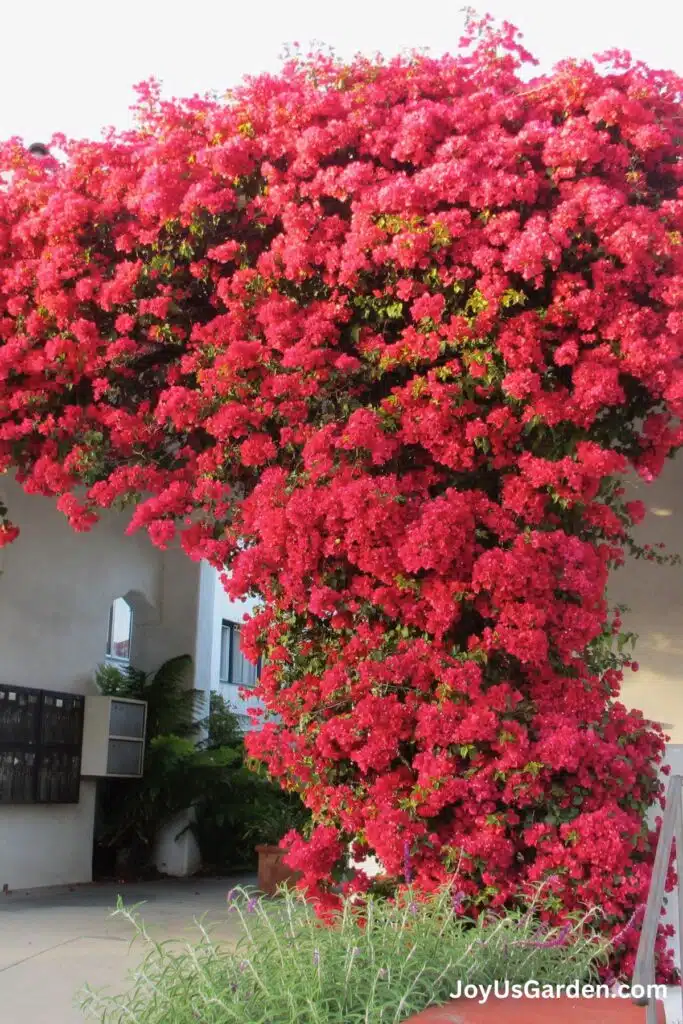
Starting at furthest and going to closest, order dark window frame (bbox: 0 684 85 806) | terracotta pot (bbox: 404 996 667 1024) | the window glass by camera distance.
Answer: the window glass
dark window frame (bbox: 0 684 85 806)
terracotta pot (bbox: 404 996 667 1024)

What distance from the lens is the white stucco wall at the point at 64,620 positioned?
9875 mm

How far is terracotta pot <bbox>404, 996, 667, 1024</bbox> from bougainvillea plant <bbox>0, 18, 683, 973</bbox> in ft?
4.07

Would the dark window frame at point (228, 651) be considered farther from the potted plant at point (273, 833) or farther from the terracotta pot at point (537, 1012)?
the terracotta pot at point (537, 1012)

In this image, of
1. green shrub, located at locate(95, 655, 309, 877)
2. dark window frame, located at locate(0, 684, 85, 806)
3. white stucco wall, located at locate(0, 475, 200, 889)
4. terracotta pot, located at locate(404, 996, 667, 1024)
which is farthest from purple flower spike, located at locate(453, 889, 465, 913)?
green shrub, located at locate(95, 655, 309, 877)

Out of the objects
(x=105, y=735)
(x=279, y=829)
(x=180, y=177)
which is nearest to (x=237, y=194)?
(x=180, y=177)

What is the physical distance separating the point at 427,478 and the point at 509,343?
30.5 inches

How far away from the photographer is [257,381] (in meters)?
6.00

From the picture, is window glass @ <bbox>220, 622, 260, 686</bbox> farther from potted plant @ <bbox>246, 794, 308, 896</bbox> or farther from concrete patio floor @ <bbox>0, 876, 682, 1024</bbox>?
concrete patio floor @ <bbox>0, 876, 682, 1024</bbox>

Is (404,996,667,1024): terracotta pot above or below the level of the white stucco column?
below

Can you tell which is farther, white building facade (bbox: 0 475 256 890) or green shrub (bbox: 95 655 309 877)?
green shrub (bbox: 95 655 309 877)

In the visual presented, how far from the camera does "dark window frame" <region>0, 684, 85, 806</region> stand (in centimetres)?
966

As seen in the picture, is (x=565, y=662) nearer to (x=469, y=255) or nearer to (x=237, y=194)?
(x=469, y=255)

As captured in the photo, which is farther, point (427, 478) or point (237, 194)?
point (237, 194)

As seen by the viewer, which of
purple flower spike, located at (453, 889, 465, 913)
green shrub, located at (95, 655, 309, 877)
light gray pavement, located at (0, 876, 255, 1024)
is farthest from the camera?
green shrub, located at (95, 655, 309, 877)
